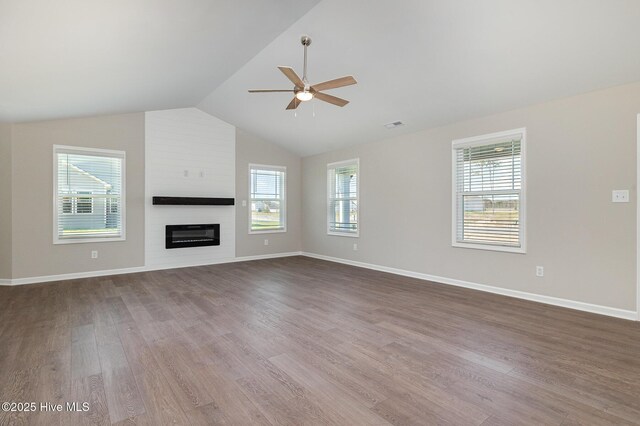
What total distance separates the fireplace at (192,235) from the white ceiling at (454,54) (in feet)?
9.64

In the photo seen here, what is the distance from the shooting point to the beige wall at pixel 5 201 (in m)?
4.91

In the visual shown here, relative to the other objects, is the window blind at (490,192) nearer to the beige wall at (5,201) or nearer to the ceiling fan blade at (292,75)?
the ceiling fan blade at (292,75)

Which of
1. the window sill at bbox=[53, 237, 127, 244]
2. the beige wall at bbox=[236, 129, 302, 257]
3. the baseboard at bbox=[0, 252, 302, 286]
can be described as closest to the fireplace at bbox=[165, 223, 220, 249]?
the baseboard at bbox=[0, 252, 302, 286]

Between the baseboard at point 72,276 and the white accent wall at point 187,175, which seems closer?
the baseboard at point 72,276

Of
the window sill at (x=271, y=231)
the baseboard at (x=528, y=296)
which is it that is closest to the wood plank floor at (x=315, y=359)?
the baseboard at (x=528, y=296)

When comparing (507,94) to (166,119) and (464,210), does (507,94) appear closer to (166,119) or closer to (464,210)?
(464,210)

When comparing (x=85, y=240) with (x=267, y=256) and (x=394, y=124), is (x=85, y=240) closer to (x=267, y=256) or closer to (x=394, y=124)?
(x=267, y=256)

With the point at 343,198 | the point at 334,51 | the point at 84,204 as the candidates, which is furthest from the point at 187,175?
the point at 334,51

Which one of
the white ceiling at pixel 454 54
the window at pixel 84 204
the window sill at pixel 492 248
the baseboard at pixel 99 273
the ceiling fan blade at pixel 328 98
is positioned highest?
the white ceiling at pixel 454 54

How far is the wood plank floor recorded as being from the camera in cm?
190

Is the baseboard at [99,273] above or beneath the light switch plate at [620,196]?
beneath

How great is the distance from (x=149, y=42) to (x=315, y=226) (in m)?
5.33

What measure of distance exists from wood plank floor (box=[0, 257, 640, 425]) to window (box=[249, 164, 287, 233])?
334 centimetres

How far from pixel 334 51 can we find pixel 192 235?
462 cm
